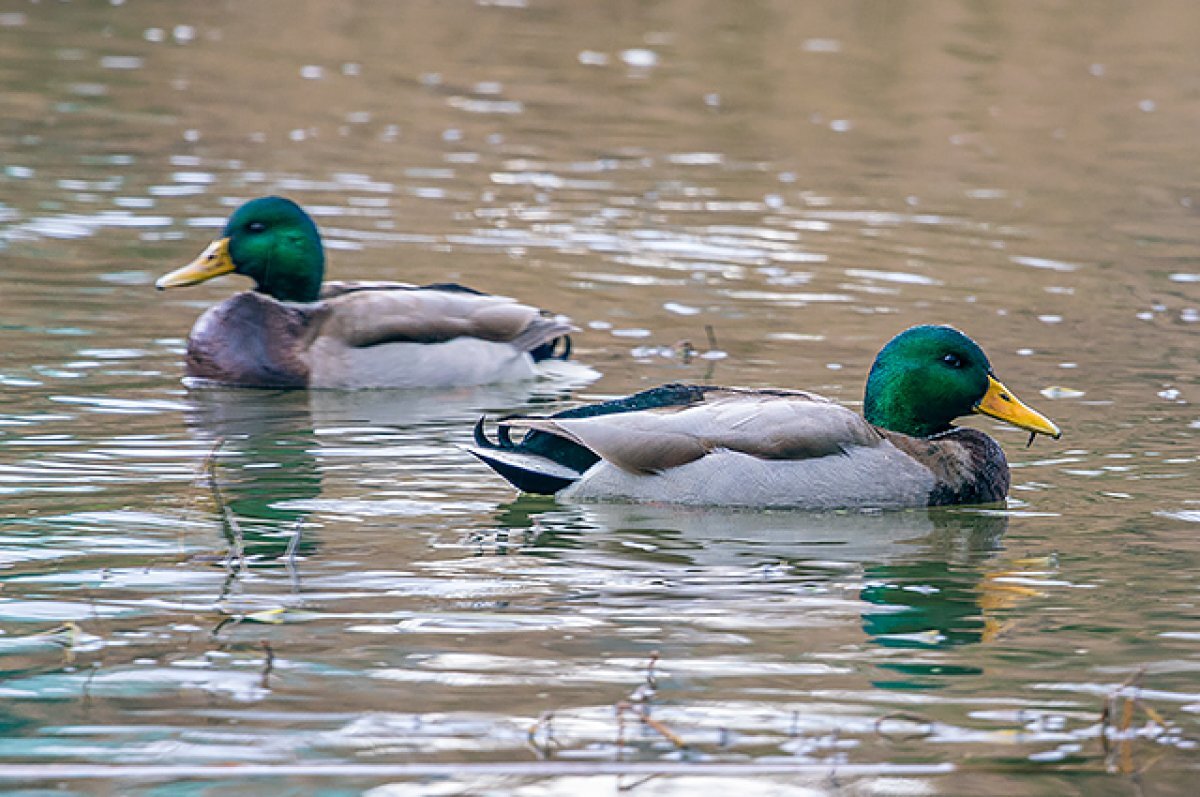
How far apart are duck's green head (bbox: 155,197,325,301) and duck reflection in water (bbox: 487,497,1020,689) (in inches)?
126

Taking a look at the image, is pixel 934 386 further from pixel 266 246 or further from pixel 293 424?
pixel 266 246

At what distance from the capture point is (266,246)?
10.9 metres

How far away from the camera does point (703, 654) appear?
20.1ft

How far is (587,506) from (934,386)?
1.52 m

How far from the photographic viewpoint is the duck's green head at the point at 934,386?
8359mm

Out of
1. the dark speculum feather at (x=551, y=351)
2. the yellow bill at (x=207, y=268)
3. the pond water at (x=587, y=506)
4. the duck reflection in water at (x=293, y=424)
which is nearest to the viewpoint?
the pond water at (x=587, y=506)

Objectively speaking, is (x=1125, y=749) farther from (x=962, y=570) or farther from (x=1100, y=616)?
(x=962, y=570)

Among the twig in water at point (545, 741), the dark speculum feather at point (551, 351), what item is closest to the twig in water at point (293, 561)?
the twig in water at point (545, 741)

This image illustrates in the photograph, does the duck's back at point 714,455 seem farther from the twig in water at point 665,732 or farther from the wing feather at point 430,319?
the wing feather at point 430,319

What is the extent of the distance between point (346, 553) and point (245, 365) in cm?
337

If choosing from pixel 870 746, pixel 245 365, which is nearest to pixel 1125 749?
pixel 870 746

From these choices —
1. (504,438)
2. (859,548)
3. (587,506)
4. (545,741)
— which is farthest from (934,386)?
(545,741)

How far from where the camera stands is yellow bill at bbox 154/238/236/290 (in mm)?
10828

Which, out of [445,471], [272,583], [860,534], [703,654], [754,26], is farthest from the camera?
[754,26]
